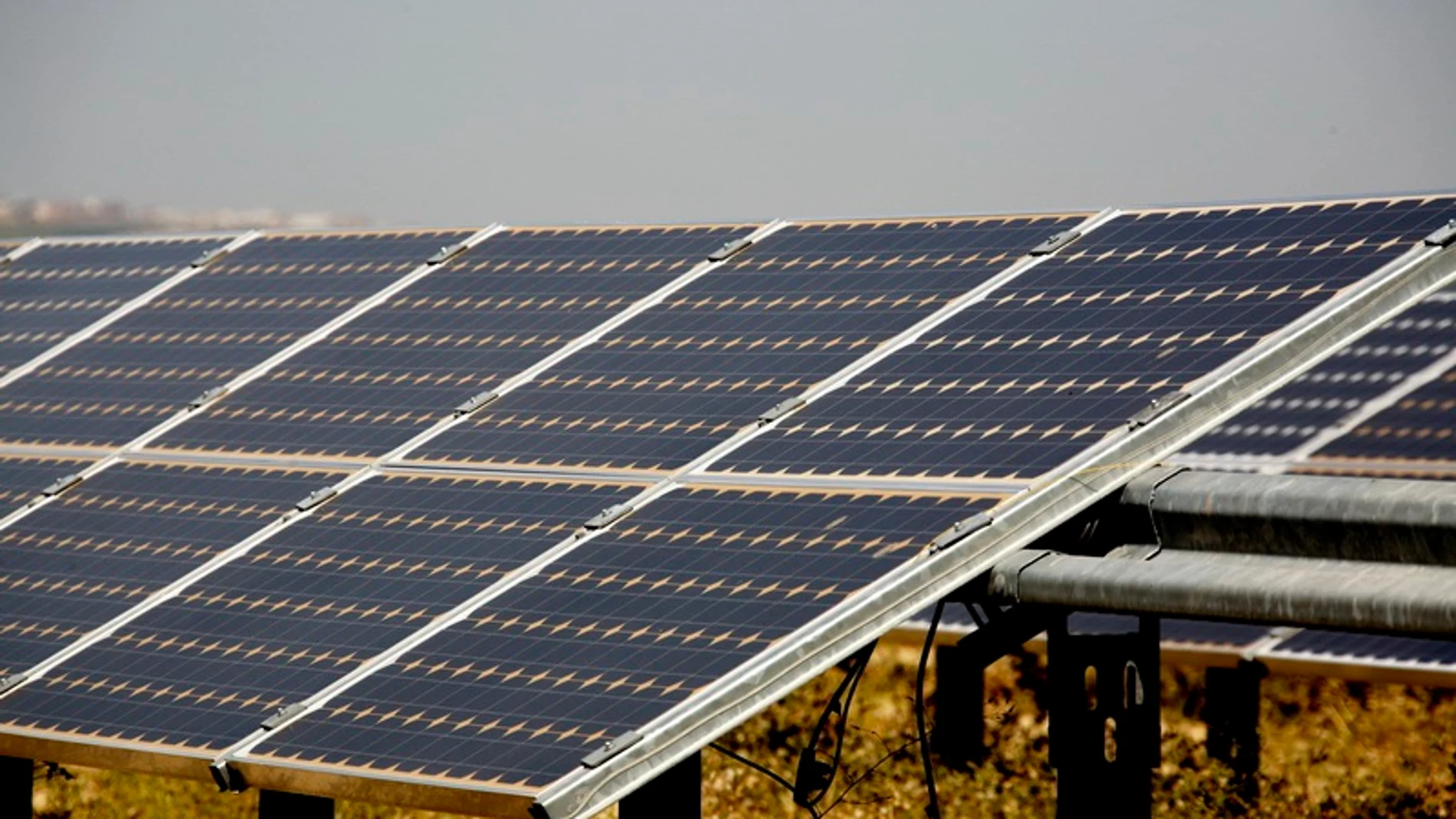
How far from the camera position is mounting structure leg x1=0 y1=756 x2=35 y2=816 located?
14.6 m

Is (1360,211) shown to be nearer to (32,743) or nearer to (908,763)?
(32,743)

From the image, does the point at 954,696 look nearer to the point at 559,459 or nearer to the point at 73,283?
the point at 559,459

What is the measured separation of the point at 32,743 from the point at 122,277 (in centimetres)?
861

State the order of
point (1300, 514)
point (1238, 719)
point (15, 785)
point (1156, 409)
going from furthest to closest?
1. point (1238, 719)
2. point (15, 785)
3. point (1156, 409)
4. point (1300, 514)

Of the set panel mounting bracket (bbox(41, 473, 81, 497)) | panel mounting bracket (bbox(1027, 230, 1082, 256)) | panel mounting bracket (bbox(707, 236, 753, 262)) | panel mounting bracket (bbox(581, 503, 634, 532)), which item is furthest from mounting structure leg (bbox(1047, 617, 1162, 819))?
panel mounting bracket (bbox(41, 473, 81, 497))

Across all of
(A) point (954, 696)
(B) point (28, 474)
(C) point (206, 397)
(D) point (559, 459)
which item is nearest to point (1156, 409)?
(A) point (954, 696)

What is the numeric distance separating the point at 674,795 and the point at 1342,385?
14.8 meters

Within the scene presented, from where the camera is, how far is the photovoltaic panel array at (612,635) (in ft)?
33.5

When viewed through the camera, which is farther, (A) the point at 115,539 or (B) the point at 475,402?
(B) the point at 475,402

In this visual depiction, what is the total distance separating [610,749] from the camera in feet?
31.9

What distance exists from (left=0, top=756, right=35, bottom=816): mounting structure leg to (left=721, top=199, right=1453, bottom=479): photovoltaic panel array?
5465mm

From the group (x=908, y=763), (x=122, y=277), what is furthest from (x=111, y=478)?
(x=908, y=763)

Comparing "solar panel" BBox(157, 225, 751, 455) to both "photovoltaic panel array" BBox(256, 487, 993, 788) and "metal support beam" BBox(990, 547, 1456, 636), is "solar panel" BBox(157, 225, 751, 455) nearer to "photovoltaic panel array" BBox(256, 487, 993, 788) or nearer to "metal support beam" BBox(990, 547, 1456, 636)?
"photovoltaic panel array" BBox(256, 487, 993, 788)

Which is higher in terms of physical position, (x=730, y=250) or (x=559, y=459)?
(x=730, y=250)
